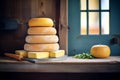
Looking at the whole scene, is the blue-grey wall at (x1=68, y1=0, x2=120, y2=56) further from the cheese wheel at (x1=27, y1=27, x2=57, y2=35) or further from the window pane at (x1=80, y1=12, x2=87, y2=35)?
the cheese wheel at (x1=27, y1=27, x2=57, y2=35)

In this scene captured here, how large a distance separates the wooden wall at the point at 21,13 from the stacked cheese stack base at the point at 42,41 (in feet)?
1.23

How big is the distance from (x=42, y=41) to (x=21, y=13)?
627 mm

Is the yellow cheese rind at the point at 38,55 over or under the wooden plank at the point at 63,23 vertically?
under

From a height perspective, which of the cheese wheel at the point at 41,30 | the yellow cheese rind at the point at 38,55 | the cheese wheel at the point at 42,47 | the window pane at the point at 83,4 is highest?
the window pane at the point at 83,4

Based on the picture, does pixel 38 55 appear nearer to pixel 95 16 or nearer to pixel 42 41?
pixel 42 41

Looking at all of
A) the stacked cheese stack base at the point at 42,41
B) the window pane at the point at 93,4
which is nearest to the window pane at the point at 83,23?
the window pane at the point at 93,4

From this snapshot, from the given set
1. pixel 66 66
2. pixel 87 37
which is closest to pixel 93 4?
pixel 87 37

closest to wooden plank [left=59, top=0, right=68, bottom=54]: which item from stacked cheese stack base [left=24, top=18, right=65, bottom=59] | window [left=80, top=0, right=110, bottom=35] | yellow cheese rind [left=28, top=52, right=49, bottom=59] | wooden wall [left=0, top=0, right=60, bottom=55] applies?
wooden wall [left=0, top=0, right=60, bottom=55]

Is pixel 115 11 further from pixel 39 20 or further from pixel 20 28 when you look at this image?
→ pixel 20 28

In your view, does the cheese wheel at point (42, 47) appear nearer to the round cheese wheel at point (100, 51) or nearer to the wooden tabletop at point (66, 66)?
the wooden tabletop at point (66, 66)

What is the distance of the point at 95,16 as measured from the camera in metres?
2.96

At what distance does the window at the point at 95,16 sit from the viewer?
9.66 feet

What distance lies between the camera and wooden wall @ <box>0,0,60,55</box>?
9.50 feet

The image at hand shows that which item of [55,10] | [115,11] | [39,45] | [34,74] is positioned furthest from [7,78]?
[115,11]
